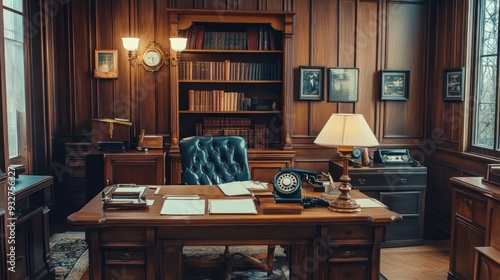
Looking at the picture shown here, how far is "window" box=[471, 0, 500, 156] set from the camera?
439 cm

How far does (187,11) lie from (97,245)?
2955mm

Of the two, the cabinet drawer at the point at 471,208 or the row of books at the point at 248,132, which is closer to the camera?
the cabinet drawer at the point at 471,208

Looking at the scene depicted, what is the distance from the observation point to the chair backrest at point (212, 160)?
3678mm

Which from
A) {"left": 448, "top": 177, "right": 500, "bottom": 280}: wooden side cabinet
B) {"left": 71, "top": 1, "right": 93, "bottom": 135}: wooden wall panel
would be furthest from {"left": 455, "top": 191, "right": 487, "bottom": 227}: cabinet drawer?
{"left": 71, "top": 1, "right": 93, "bottom": 135}: wooden wall panel

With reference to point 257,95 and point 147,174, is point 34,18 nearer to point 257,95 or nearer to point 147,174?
point 147,174

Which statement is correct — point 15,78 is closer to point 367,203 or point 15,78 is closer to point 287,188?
point 287,188

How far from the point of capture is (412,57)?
5.48m

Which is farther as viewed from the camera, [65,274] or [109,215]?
[65,274]

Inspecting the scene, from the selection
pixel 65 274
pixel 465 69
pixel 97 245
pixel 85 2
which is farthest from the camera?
pixel 85 2

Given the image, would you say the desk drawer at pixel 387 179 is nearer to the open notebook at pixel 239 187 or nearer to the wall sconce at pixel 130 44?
the open notebook at pixel 239 187

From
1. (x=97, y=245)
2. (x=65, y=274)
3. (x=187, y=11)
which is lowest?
(x=65, y=274)

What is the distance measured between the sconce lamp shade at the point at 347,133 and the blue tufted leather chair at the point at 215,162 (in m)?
1.05

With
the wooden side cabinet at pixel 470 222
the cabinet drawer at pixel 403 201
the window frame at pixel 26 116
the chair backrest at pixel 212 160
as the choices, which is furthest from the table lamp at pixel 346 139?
the window frame at pixel 26 116

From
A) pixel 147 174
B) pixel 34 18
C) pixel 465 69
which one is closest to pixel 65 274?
pixel 147 174
